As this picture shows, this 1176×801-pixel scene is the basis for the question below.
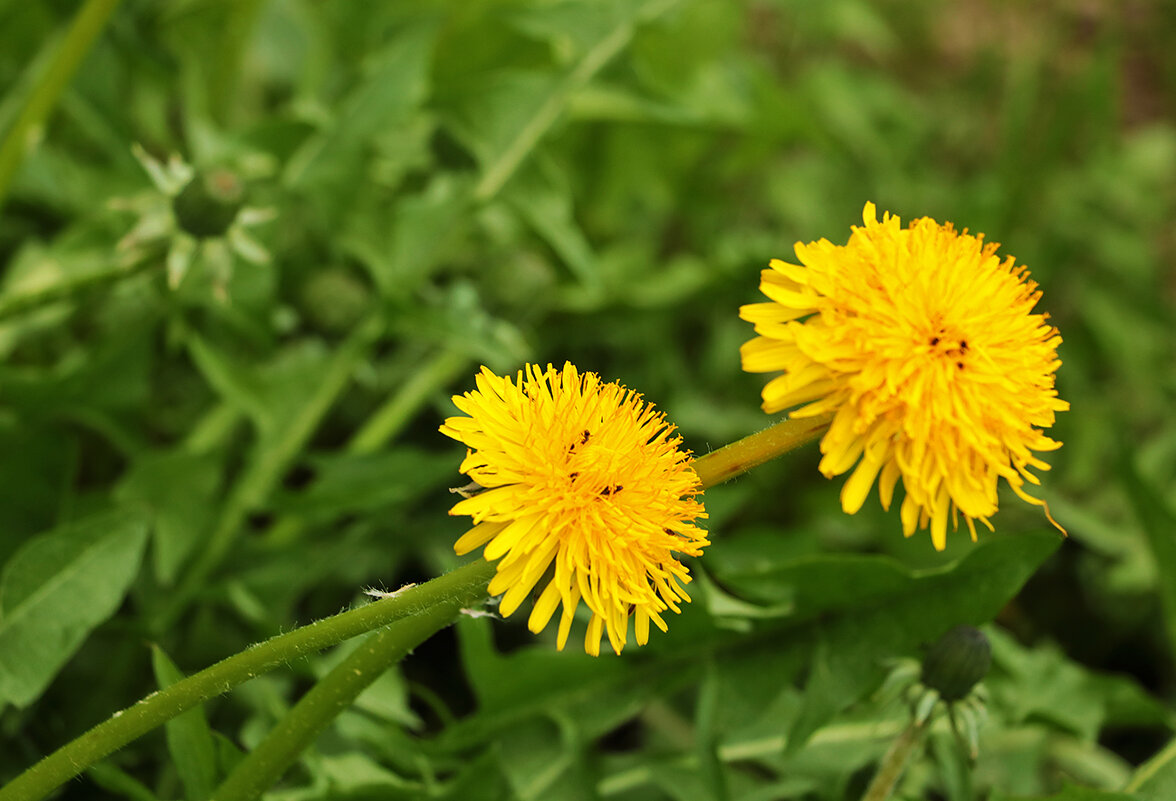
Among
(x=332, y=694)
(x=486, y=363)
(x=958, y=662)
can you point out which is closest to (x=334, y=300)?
(x=486, y=363)

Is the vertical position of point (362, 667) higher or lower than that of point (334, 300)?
lower

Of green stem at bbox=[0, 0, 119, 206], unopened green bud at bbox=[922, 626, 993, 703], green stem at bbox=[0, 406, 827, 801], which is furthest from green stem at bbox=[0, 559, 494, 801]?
green stem at bbox=[0, 0, 119, 206]

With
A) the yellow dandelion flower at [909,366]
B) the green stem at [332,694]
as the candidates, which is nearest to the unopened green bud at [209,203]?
the green stem at [332,694]

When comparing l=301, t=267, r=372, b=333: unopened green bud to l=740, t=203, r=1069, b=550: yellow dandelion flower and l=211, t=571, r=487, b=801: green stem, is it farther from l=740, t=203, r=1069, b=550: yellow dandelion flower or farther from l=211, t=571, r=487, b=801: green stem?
l=740, t=203, r=1069, b=550: yellow dandelion flower

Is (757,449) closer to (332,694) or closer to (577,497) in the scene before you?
(577,497)

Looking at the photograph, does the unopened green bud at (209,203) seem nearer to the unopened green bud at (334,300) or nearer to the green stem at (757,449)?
the unopened green bud at (334,300)
